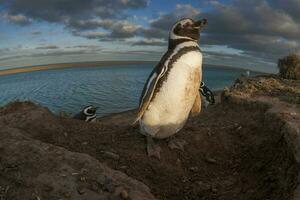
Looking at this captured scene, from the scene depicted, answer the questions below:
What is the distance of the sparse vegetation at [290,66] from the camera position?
47.4 feet

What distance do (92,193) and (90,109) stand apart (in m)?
Result: 9.07

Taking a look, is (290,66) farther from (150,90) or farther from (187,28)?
(150,90)

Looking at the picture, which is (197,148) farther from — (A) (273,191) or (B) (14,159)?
(B) (14,159)

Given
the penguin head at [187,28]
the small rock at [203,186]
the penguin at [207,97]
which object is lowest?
the penguin at [207,97]

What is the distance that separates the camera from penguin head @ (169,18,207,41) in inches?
232

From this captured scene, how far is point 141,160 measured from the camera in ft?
18.1

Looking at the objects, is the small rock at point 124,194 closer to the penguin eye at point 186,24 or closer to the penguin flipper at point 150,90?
the penguin flipper at point 150,90

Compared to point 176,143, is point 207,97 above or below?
below

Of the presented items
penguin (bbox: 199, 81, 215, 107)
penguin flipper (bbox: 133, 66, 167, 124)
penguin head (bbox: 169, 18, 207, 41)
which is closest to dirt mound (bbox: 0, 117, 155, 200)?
penguin flipper (bbox: 133, 66, 167, 124)

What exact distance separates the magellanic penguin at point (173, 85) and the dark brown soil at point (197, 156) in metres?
0.33

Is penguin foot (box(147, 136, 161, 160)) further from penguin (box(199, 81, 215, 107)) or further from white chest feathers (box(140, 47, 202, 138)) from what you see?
penguin (box(199, 81, 215, 107))

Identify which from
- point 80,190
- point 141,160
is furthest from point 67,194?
point 141,160

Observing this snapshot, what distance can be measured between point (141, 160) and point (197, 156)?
39.1 inches

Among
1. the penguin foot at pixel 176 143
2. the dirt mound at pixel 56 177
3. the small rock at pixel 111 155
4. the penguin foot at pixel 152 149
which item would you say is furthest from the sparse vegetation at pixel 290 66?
the dirt mound at pixel 56 177
